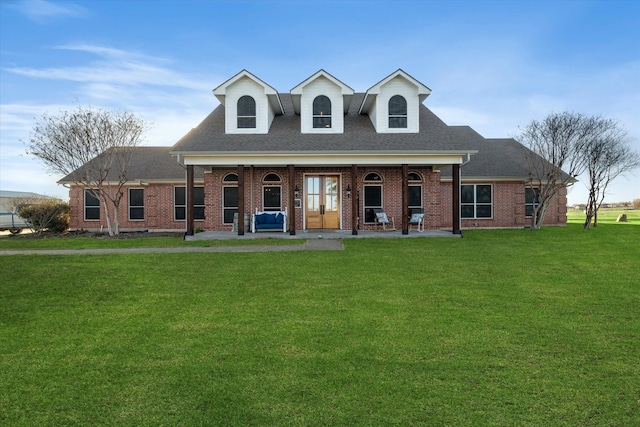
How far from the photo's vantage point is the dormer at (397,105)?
1745 cm

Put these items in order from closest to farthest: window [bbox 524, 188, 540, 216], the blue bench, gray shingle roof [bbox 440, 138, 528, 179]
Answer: the blue bench → gray shingle roof [bbox 440, 138, 528, 179] → window [bbox 524, 188, 540, 216]

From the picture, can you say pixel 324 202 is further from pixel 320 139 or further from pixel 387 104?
pixel 387 104

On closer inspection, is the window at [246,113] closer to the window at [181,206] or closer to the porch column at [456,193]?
the window at [181,206]

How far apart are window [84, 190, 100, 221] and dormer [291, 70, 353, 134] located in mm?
13211

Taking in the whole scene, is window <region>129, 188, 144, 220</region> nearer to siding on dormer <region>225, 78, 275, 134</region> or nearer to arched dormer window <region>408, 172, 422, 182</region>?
siding on dormer <region>225, 78, 275, 134</region>

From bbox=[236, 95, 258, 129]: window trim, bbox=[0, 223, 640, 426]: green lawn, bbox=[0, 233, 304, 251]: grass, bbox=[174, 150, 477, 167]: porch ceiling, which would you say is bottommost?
bbox=[0, 223, 640, 426]: green lawn

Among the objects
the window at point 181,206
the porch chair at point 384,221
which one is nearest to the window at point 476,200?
the porch chair at point 384,221

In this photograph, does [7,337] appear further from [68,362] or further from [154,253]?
[154,253]

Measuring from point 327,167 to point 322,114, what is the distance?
237 cm

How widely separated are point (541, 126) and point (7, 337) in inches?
912

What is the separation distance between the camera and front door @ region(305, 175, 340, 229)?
60.8 ft

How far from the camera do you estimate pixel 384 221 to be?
17719 millimetres

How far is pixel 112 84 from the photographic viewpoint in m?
18.1

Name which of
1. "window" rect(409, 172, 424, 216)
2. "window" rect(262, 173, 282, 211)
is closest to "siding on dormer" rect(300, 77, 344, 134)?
"window" rect(262, 173, 282, 211)
